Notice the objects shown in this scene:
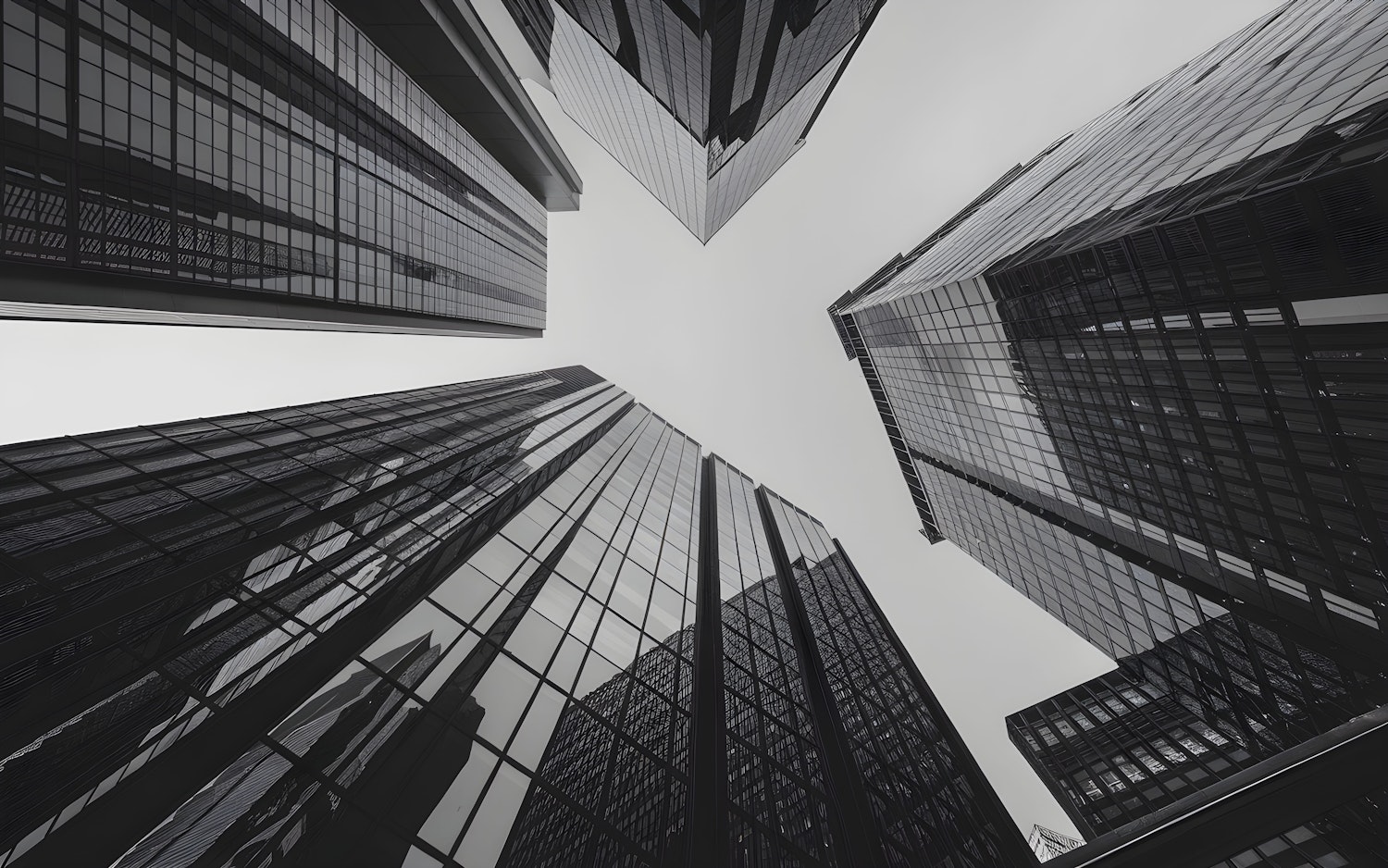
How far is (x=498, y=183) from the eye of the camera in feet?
274

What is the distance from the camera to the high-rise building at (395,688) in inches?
299

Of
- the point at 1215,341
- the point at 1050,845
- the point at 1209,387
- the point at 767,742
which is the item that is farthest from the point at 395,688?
the point at 1050,845

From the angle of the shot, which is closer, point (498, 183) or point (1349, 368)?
point (1349, 368)

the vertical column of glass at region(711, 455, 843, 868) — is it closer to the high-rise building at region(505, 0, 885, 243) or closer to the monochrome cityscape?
the monochrome cityscape

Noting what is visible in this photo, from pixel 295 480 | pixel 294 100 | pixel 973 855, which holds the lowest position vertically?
pixel 973 855

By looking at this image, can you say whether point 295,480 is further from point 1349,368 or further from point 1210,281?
point 1349,368

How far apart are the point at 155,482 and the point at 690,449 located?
55.9m

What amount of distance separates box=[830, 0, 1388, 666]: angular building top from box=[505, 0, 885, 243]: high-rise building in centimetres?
1808

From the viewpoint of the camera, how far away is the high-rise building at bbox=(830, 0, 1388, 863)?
53.2ft

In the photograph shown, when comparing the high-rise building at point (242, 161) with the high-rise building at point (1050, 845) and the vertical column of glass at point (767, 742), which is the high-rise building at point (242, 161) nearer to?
the vertical column of glass at point (767, 742)

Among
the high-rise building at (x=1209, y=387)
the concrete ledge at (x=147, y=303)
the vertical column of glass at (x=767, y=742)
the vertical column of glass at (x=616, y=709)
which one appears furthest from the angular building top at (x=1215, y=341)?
the concrete ledge at (x=147, y=303)

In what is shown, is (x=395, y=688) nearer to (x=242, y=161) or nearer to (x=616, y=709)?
(x=616, y=709)

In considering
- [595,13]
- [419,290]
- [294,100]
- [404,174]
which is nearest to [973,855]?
[595,13]

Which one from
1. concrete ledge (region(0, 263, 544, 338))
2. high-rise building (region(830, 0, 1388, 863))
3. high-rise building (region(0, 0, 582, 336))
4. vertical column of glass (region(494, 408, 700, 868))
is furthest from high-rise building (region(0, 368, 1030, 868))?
high-rise building (region(830, 0, 1388, 863))
